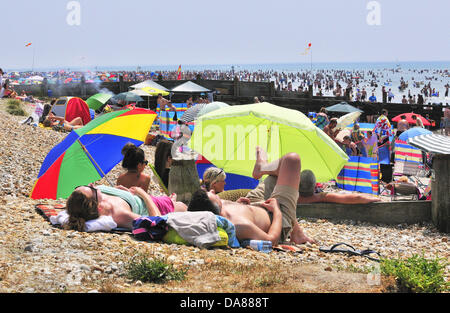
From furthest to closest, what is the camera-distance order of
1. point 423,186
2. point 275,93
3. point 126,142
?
point 275,93, point 423,186, point 126,142

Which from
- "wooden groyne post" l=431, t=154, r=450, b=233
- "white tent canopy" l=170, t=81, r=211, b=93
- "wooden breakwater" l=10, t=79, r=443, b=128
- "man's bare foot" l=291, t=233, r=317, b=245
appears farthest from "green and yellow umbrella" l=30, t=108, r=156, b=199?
"white tent canopy" l=170, t=81, r=211, b=93

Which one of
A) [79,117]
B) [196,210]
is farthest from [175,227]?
[79,117]

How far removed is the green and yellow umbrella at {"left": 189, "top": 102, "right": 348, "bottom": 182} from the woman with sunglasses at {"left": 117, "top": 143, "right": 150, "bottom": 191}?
103cm

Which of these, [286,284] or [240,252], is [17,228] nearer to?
[240,252]

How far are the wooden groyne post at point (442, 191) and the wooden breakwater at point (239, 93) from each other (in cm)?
1478

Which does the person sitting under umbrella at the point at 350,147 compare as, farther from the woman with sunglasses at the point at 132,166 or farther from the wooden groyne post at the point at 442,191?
the woman with sunglasses at the point at 132,166

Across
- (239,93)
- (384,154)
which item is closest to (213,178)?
(384,154)

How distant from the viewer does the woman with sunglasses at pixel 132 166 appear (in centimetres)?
638

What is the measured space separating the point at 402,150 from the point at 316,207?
4.51 m

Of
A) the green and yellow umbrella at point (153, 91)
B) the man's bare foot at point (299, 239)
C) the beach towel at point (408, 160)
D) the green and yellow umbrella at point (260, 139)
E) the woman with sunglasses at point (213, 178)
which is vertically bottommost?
the man's bare foot at point (299, 239)

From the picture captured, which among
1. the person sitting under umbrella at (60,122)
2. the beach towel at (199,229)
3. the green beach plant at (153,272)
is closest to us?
the green beach plant at (153,272)

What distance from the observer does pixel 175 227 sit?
5.16 m

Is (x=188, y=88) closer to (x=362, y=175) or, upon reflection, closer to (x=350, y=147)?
(x=350, y=147)

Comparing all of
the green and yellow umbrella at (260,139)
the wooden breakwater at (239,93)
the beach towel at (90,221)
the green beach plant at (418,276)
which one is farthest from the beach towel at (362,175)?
the wooden breakwater at (239,93)
